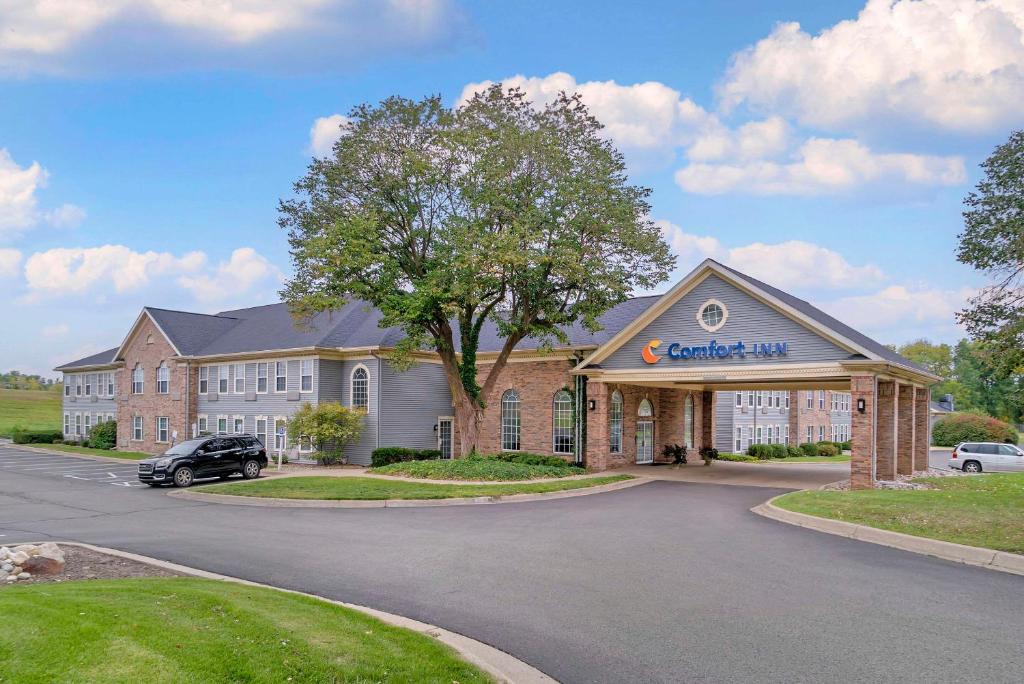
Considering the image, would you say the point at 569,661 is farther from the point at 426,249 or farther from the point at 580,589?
the point at 426,249

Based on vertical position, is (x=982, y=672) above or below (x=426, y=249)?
below

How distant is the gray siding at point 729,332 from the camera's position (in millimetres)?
22844

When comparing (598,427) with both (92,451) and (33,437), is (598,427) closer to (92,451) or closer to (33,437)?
(92,451)

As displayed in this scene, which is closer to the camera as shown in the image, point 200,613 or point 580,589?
point 200,613

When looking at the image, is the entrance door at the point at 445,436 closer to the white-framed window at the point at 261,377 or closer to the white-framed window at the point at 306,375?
the white-framed window at the point at 306,375

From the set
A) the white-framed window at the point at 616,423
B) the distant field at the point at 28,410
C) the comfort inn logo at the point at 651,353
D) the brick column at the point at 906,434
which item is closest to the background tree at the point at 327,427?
the white-framed window at the point at 616,423

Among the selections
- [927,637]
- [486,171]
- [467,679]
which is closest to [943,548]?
[927,637]

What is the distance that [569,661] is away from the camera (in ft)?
22.3

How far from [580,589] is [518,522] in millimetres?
6017

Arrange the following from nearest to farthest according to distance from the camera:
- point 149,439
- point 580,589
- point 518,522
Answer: point 580,589 → point 518,522 → point 149,439

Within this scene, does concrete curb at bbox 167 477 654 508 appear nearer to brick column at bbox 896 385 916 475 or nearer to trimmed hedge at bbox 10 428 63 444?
brick column at bbox 896 385 916 475

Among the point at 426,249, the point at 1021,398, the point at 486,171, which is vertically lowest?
the point at 1021,398

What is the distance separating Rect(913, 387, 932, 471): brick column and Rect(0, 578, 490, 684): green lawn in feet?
93.3

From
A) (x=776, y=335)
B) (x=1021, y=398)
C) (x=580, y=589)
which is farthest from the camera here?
(x=1021, y=398)
